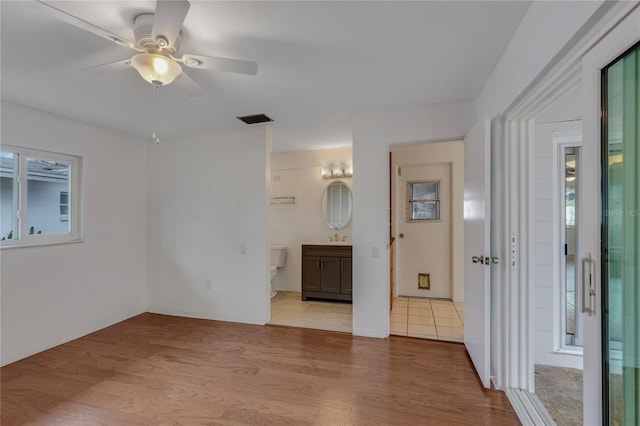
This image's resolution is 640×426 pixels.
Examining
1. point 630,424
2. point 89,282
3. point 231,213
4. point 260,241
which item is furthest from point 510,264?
point 89,282

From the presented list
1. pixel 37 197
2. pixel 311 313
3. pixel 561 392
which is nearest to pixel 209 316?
pixel 311 313

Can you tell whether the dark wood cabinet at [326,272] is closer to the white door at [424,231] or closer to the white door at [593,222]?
the white door at [424,231]

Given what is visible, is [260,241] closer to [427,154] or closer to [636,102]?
[427,154]

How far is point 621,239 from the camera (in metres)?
1.07

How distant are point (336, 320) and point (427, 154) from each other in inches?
110

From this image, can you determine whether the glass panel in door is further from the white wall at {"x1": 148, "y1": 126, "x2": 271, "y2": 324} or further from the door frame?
the white wall at {"x1": 148, "y1": 126, "x2": 271, "y2": 324}

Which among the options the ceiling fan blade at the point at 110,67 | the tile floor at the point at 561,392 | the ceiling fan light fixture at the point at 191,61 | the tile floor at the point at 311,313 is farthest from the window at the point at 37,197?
the tile floor at the point at 561,392

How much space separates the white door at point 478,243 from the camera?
6.85 feet

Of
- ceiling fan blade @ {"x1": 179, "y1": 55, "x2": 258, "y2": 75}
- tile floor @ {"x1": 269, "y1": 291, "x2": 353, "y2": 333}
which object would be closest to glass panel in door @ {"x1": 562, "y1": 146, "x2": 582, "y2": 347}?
tile floor @ {"x1": 269, "y1": 291, "x2": 353, "y2": 333}

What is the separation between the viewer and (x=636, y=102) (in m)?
1.00

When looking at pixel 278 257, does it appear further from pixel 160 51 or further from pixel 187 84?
pixel 160 51

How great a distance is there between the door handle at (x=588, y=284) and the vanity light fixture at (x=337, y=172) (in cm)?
352

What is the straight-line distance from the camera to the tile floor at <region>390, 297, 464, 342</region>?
10.3ft

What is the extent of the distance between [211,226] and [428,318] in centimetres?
299
